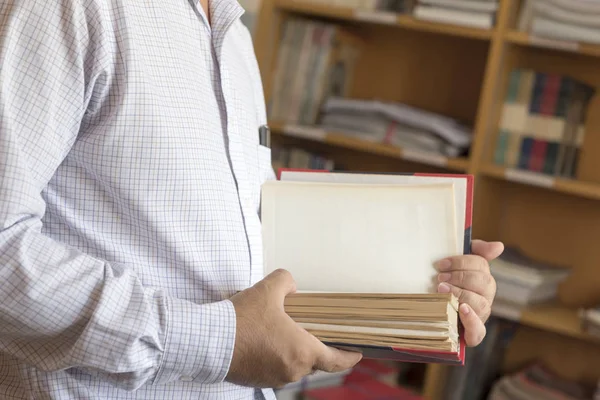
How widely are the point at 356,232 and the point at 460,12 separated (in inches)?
56.3

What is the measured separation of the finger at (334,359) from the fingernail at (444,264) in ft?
0.69

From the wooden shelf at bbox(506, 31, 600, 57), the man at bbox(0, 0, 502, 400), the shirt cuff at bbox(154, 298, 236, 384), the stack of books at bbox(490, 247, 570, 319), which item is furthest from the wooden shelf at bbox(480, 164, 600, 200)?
the shirt cuff at bbox(154, 298, 236, 384)

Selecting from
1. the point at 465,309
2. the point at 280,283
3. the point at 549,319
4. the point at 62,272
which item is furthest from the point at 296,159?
the point at 62,272

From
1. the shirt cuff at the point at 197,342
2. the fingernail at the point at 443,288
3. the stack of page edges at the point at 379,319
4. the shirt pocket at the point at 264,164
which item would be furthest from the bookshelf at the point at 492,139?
the shirt cuff at the point at 197,342

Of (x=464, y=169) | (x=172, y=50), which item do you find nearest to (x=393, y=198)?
(x=172, y=50)

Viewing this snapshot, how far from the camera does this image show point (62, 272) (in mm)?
820

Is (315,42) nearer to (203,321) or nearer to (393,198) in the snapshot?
(393,198)

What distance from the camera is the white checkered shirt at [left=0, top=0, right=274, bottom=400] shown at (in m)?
0.81

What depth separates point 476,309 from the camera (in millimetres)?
1136

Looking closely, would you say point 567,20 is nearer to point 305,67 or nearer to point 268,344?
point 305,67

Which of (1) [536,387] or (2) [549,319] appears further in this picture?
(1) [536,387]

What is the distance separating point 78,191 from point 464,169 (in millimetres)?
1695

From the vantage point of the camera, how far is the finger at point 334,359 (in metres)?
0.92

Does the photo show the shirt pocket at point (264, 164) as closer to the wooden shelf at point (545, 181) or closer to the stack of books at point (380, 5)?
the wooden shelf at point (545, 181)
